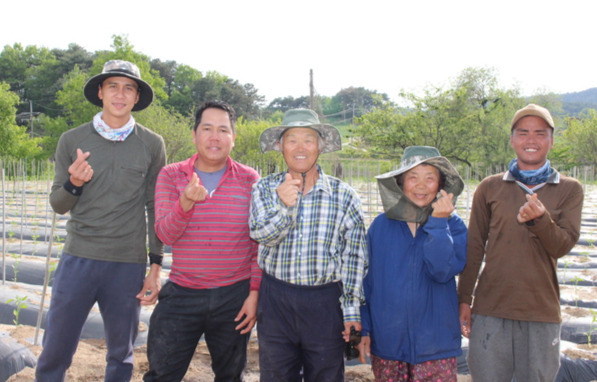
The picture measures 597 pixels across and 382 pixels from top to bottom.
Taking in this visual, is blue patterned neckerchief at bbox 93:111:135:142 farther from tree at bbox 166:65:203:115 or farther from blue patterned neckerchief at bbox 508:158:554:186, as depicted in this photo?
tree at bbox 166:65:203:115

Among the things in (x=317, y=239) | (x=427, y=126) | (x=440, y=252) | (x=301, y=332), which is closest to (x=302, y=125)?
(x=317, y=239)

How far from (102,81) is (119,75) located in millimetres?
165

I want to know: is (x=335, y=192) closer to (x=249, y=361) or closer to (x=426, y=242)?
(x=426, y=242)

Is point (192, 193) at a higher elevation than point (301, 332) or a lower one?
higher

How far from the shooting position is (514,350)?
1.98m

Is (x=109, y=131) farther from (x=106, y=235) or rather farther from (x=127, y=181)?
(x=106, y=235)

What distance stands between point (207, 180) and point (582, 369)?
266 centimetres

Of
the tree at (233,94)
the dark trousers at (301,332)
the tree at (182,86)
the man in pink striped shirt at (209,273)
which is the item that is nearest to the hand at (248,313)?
the man in pink striped shirt at (209,273)

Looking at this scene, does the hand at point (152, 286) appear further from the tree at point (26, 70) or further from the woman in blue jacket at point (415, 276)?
the tree at point (26, 70)

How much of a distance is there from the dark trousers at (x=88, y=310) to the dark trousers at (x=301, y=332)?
0.72m

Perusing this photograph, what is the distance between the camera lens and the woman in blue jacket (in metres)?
1.81

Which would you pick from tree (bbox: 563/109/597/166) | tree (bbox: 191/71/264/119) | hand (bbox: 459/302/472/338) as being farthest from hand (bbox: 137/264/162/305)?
tree (bbox: 191/71/264/119)

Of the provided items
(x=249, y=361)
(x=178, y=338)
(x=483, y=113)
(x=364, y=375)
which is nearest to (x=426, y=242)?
(x=178, y=338)

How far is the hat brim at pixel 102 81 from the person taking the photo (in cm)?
224
